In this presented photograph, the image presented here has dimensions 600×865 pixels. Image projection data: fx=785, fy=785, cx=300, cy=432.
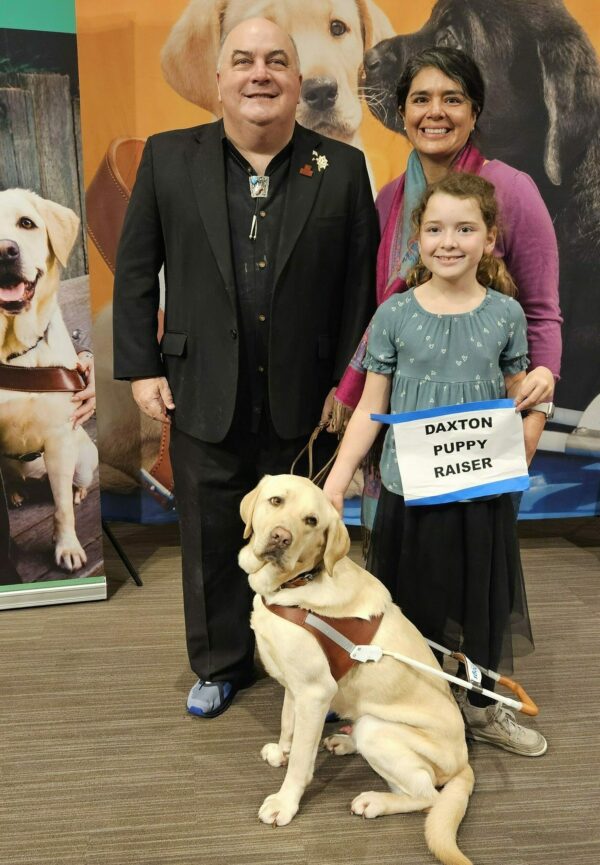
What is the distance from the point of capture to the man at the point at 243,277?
208cm

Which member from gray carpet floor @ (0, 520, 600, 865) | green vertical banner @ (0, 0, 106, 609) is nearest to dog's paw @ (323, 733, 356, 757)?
gray carpet floor @ (0, 520, 600, 865)

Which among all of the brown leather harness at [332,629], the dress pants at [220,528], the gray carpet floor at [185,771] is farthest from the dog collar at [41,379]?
the brown leather harness at [332,629]

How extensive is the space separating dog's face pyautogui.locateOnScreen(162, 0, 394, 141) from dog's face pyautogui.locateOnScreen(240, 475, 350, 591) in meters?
2.19

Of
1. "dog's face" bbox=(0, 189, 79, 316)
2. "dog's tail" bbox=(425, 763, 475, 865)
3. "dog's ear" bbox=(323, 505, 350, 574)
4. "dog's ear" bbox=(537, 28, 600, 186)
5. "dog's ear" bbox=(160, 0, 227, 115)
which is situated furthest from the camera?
"dog's ear" bbox=(537, 28, 600, 186)

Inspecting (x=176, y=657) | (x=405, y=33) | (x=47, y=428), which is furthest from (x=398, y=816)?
(x=405, y=33)

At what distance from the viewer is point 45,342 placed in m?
2.92

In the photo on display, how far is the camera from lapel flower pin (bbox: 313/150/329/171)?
84.9 inches

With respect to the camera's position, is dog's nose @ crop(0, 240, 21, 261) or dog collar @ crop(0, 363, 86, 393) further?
dog collar @ crop(0, 363, 86, 393)

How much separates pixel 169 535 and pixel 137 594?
2.19ft

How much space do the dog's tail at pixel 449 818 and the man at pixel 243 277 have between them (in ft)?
3.14

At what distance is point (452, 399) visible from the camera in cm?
196

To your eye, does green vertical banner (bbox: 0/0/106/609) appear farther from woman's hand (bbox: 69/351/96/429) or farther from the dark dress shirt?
the dark dress shirt

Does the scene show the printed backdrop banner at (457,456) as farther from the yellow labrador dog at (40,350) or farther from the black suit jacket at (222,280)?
the yellow labrador dog at (40,350)

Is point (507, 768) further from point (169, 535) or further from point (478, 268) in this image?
point (169, 535)
